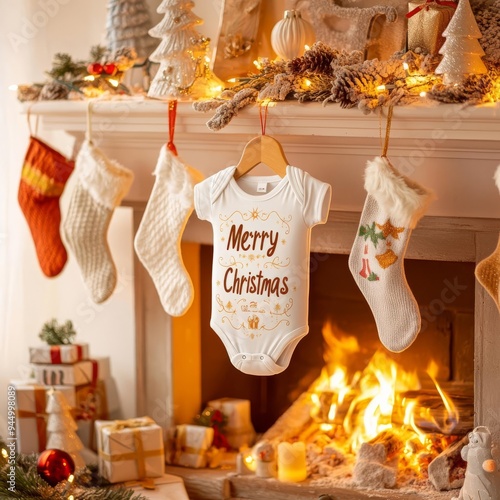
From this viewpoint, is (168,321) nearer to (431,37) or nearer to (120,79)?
(120,79)

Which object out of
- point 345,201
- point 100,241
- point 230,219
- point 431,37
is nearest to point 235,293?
point 230,219

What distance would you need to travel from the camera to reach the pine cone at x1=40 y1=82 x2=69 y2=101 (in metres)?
2.67

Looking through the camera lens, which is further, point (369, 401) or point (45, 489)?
point (369, 401)

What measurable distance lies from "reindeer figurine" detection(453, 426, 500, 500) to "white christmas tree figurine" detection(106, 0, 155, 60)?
4.46 ft

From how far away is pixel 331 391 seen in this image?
9.38ft

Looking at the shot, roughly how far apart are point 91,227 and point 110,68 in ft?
1.46

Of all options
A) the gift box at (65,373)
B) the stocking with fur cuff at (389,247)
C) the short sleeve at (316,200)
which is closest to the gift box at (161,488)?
the gift box at (65,373)

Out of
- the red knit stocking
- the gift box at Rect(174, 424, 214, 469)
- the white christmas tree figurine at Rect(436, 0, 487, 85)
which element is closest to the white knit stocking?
the red knit stocking

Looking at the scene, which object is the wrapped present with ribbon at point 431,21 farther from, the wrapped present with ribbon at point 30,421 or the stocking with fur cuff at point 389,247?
the wrapped present with ribbon at point 30,421

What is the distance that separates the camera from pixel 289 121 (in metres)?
2.35

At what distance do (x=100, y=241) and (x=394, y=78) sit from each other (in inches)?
38.1

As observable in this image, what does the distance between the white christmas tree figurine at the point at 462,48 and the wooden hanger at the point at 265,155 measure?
417 millimetres

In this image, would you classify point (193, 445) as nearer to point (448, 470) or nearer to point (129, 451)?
point (129, 451)

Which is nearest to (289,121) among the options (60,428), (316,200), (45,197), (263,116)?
(263,116)
